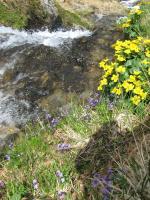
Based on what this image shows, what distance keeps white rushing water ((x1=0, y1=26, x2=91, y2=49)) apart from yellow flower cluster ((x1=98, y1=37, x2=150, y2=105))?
3.89 m

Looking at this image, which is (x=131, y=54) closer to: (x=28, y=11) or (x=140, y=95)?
(x=140, y=95)

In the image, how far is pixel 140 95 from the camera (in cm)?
538

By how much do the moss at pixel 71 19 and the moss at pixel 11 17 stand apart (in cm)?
110

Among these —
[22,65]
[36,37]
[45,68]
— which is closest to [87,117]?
[45,68]

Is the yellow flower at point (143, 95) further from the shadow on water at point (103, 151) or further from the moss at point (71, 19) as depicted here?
the moss at point (71, 19)

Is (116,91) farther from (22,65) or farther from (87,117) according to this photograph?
(22,65)

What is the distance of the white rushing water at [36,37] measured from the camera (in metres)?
9.78

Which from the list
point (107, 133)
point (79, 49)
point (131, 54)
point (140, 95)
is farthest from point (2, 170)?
point (79, 49)

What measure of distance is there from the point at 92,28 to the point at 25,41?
202 centimetres

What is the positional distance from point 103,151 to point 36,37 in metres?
6.22

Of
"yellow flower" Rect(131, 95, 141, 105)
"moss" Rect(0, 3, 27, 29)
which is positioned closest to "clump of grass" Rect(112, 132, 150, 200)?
"yellow flower" Rect(131, 95, 141, 105)

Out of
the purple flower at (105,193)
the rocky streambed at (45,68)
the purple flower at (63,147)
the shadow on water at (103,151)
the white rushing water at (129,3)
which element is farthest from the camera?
the white rushing water at (129,3)

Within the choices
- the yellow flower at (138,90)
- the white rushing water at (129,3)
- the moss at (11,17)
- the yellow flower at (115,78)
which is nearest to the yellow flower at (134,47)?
the yellow flower at (115,78)

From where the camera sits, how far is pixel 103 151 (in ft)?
15.0
